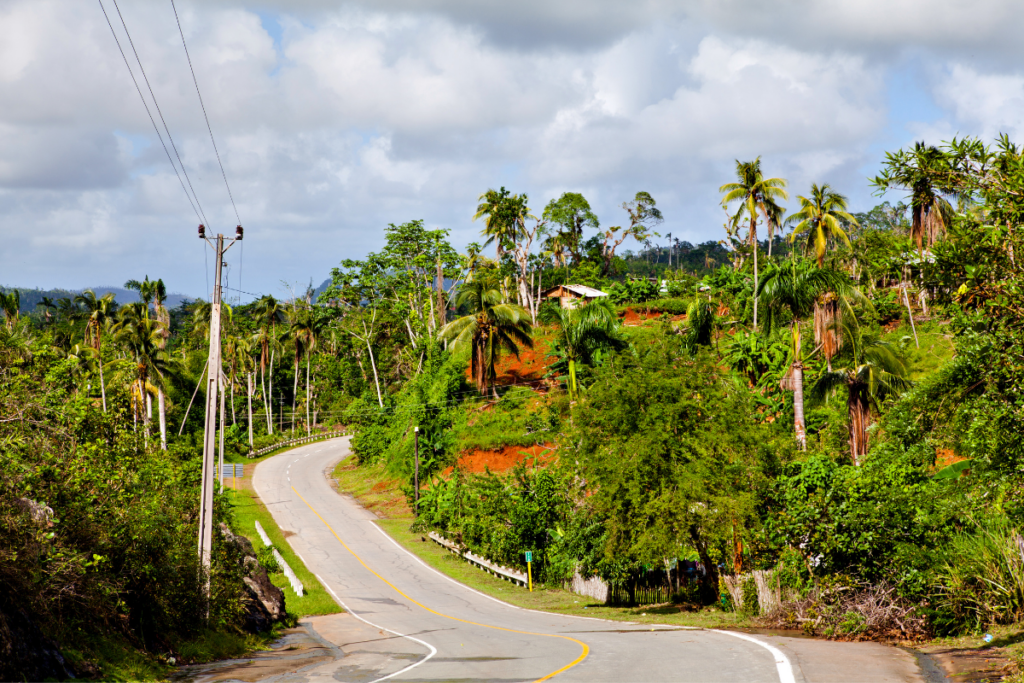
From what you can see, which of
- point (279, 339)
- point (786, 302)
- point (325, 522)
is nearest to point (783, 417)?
point (786, 302)

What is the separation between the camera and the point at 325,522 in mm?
48656

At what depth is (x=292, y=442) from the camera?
266ft

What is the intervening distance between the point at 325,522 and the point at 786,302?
32.1m

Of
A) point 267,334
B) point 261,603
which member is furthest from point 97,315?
point 261,603

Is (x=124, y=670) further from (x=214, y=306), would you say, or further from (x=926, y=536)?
(x=926, y=536)

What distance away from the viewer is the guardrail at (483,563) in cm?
3581

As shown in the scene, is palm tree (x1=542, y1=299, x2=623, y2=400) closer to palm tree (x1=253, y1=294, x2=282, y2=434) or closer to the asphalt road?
the asphalt road

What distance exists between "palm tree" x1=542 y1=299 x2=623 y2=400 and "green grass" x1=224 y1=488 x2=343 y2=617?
16066mm

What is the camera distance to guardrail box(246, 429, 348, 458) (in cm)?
7501

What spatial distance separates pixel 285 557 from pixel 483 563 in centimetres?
999

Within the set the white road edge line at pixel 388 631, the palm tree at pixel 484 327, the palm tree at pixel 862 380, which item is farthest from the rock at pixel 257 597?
the palm tree at pixel 484 327

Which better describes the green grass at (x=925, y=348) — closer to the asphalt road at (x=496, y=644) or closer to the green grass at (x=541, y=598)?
the green grass at (x=541, y=598)

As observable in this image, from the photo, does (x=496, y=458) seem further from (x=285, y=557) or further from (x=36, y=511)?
(x=36, y=511)

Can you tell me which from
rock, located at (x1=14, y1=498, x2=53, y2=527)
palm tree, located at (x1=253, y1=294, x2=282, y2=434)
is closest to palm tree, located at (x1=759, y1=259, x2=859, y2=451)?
rock, located at (x1=14, y1=498, x2=53, y2=527)
